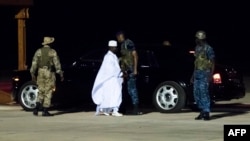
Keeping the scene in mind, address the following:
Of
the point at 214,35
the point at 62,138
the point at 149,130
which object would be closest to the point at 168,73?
the point at 149,130

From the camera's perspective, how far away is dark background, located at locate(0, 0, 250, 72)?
1617 inches

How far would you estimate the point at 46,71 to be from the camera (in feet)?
51.7

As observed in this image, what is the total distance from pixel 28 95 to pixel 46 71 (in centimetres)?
149

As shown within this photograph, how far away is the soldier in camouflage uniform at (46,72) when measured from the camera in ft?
51.6

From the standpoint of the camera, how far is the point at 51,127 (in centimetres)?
1352

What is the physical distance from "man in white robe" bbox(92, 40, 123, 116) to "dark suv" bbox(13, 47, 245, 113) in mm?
748

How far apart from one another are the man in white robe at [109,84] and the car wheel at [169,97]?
0.89m

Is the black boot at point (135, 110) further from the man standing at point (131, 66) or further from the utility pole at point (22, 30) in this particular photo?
the utility pole at point (22, 30)

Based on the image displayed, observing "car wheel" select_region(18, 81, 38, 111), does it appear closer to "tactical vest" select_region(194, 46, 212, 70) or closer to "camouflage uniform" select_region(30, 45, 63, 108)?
"camouflage uniform" select_region(30, 45, 63, 108)

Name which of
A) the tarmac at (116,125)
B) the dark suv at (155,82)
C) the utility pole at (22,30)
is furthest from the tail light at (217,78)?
the utility pole at (22,30)

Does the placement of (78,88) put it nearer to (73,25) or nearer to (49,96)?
(49,96)

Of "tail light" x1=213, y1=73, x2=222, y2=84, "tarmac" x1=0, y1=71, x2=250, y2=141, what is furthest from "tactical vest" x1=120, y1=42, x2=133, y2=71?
"tail light" x1=213, y1=73, x2=222, y2=84

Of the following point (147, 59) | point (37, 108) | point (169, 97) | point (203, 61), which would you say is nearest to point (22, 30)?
point (37, 108)

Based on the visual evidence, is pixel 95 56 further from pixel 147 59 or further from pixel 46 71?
pixel 46 71
